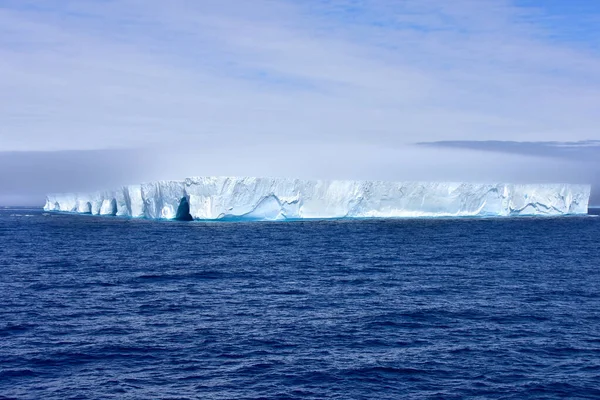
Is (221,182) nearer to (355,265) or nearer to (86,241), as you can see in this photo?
(86,241)

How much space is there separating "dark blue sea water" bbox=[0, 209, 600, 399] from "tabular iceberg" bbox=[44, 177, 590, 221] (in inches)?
766

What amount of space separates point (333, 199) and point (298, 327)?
37158 mm

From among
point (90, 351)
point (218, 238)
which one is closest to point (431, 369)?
point (90, 351)

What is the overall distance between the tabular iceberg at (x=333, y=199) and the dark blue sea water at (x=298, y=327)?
766 inches

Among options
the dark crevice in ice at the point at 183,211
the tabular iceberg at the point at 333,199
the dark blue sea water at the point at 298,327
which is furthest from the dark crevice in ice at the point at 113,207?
the dark blue sea water at the point at 298,327

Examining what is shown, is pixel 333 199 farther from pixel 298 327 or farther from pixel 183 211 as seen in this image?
pixel 298 327

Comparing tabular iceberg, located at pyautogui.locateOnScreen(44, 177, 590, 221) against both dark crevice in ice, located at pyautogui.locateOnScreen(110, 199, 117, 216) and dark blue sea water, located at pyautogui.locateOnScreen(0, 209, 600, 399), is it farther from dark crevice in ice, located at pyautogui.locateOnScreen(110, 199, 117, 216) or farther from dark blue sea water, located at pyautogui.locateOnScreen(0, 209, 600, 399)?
dark blue sea water, located at pyautogui.locateOnScreen(0, 209, 600, 399)

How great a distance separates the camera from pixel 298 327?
14375 millimetres

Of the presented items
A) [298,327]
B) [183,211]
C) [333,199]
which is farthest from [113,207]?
[298,327]

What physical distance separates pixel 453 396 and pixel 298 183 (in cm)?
3827

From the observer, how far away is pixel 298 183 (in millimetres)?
48000

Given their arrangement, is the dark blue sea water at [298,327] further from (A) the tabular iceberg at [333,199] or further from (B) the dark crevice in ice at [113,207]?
(B) the dark crevice in ice at [113,207]

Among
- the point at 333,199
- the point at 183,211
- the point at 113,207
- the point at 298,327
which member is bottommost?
the point at 298,327

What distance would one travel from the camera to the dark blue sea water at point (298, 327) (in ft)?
34.8
